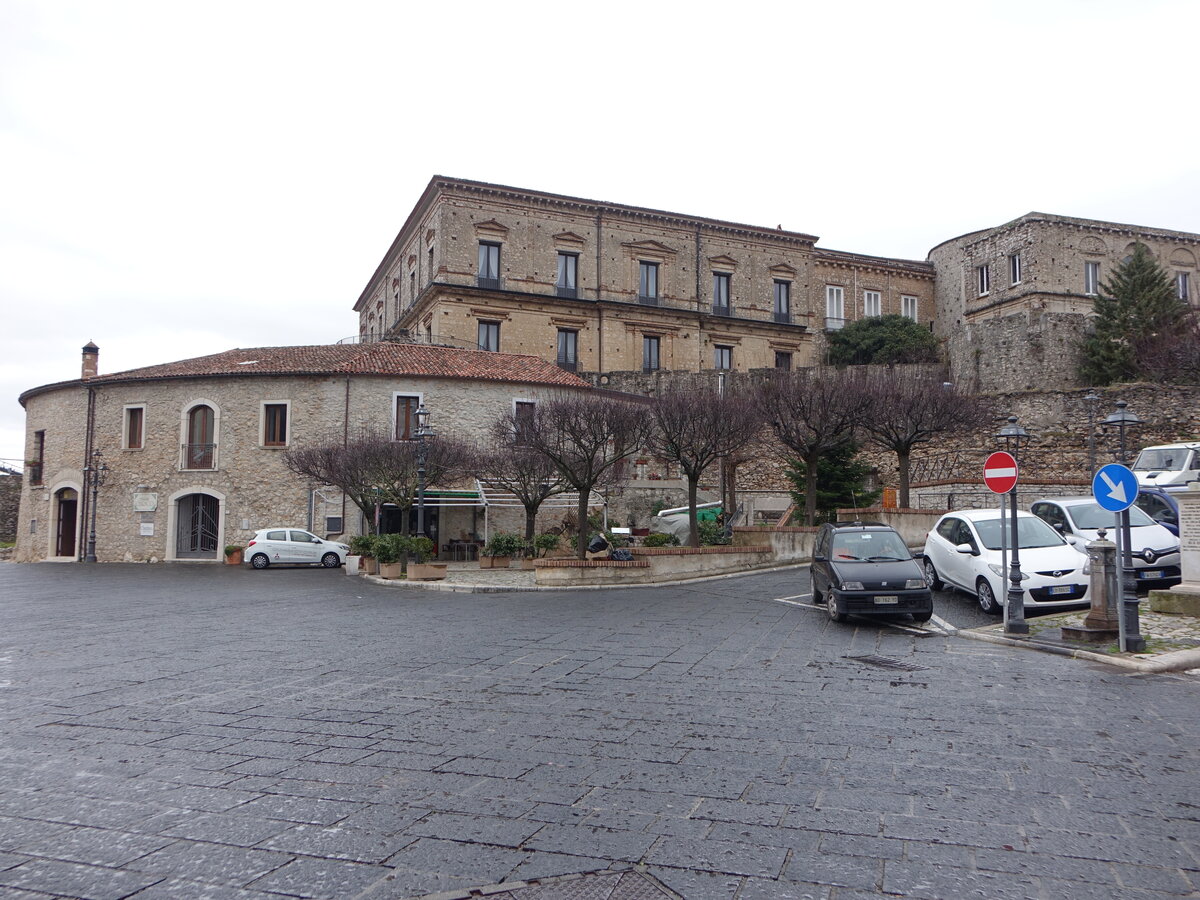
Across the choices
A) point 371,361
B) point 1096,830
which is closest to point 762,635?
point 1096,830

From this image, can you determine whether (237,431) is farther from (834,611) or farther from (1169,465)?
(1169,465)

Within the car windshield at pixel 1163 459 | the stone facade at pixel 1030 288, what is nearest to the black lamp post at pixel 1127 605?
the car windshield at pixel 1163 459

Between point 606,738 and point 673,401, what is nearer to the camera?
point 606,738

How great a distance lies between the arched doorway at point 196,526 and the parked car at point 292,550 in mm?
4319

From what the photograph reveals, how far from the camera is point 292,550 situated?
97.3ft

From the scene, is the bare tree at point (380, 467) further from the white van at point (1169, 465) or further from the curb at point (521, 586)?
the white van at point (1169, 465)

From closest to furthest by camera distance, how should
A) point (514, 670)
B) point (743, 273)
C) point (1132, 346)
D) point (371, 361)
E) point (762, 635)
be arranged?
point (514, 670) → point (762, 635) → point (371, 361) → point (1132, 346) → point (743, 273)

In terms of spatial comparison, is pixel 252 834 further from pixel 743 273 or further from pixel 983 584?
pixel 743 273

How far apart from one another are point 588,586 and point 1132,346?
30.8 metres

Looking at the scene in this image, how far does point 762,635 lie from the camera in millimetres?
11312

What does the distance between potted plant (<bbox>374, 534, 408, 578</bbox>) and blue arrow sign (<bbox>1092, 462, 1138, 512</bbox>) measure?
18.0 meters

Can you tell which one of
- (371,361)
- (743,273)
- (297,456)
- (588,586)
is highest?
(743,273)

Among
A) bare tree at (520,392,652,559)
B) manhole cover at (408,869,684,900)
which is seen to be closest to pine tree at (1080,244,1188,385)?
bare tree at (520,392,652,559)

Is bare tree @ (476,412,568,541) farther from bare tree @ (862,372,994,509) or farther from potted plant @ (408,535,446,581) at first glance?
bare tree @ (862,372,994,509)
